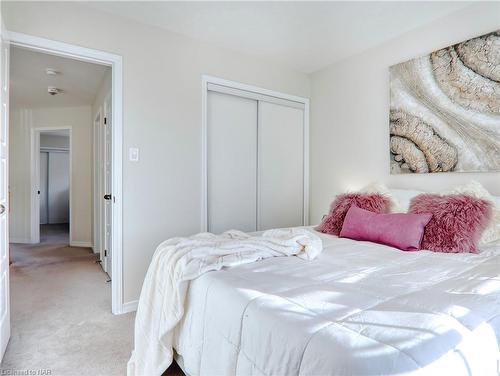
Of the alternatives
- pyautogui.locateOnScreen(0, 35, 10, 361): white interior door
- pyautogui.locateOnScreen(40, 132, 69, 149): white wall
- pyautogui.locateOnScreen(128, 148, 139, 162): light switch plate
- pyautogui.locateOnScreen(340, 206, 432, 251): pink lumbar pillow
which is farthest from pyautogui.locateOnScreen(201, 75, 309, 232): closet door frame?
pyautogui.locateOnScreen(40, 132, 69, 149): white wall

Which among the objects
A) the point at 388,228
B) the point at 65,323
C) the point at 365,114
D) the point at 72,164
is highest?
the point at 365,114

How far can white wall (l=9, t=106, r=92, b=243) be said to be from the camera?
16.6ft

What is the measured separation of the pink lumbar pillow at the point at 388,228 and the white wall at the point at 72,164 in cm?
450

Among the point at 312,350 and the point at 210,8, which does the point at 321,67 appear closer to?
the point at 210,8

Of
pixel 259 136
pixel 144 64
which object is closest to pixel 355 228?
pixel 259 136

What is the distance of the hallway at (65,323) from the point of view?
1.75m

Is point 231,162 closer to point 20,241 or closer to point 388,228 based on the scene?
point 388,228

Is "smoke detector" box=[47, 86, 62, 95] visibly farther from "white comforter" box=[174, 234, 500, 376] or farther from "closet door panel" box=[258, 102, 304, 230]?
"white comforter" box=[174, 234, 500, 376]

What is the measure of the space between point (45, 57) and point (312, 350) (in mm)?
3593

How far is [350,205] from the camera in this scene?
2.35 metres

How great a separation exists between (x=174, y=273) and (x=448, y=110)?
2.38 metres

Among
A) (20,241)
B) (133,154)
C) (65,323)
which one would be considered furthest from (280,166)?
(20,241)

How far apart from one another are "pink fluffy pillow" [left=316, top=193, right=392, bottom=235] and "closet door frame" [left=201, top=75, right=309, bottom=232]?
1.12m

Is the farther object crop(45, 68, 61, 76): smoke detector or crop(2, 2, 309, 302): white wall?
crop(45, 68, 61, 76): smoke detector
